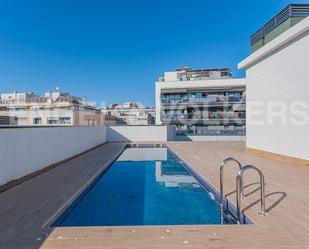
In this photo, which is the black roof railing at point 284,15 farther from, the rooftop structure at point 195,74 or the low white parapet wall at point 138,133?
the rooftop structure at point 195,74

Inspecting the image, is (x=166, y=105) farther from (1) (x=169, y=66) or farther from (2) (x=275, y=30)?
(2) (x=275, y=30)

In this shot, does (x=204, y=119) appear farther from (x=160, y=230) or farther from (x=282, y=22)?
(x=160, y=230)

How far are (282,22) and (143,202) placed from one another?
25.2ft

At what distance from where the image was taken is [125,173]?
700 cm

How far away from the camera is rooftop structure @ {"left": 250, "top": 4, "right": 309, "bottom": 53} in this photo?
685 cm

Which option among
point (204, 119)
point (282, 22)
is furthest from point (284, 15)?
point (204, 119)

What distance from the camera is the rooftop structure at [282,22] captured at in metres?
6.85

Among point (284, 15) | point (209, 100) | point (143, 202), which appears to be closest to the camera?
point (143, 202)

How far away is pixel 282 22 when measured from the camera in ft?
23.8

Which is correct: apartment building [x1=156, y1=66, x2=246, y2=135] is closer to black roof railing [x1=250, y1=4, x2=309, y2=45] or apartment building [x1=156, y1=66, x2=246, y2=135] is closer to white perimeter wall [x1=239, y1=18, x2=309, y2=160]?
white perimeter wall [x1=239, y1=18, x2=309, y2=160]

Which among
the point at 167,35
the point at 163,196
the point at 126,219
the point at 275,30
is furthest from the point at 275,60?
the point at 167,35

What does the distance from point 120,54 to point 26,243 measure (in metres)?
21.8

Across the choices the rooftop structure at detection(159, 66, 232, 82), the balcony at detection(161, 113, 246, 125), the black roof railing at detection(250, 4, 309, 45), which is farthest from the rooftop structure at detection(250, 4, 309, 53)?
the rooftop structure at detection(159, 66, 232, 82)

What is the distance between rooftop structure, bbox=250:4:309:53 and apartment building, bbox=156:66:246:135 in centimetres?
1588
